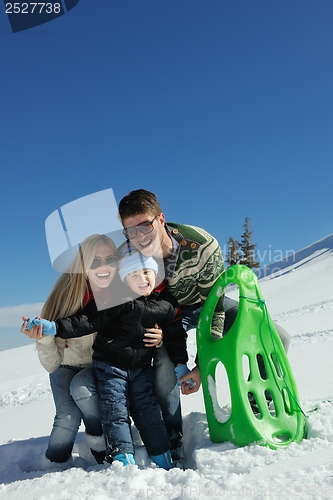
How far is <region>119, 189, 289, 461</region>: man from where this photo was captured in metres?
2.71

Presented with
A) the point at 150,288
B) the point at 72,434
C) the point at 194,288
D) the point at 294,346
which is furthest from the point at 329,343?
the point at 72,434

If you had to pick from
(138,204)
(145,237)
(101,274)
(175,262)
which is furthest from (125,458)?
(138,204)

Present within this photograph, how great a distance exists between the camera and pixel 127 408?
256 cm

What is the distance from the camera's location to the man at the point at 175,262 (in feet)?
8.89

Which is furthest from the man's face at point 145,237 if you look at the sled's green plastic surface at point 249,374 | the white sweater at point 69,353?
the white sweater at point 69,353

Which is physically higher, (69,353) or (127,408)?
(69,353)

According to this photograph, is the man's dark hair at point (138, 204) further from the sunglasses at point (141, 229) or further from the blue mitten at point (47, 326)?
the blue mitten at point (47, 326)

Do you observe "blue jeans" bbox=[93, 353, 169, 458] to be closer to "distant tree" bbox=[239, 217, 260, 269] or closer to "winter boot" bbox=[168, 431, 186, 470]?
"winter boot" bbox=[168, 431, 186, 470]

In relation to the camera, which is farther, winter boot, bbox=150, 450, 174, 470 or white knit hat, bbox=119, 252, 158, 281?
white knit hat, bbox=119, 252, 158, 281

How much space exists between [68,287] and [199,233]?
1.09 m

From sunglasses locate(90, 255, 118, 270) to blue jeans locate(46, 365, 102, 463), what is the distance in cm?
78

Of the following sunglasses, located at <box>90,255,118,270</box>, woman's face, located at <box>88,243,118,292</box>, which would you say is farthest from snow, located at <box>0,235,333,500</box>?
sunglasses, located at <box>90,255,118,270</box>

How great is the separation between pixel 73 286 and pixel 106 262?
297mm

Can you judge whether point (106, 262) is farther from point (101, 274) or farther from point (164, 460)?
point (164, 460)
